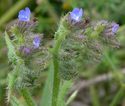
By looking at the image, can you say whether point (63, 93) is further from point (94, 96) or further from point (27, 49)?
point (94, 96)

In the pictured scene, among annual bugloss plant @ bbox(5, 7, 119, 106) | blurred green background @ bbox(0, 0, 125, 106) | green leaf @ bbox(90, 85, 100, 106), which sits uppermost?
blurred green background @ bbox(0, 0, 125, 106)

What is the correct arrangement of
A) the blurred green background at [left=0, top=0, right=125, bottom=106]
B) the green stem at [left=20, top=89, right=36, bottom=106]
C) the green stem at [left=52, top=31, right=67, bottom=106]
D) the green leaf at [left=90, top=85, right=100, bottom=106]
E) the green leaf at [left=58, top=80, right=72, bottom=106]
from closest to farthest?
the green stem at [left=52, top=31, right=67, bottom=106] < the green stem at [left=20, top=89, right=36, bottom=106] < the green leaf at [left=58, top=80, right=72, bottom=106] < the blurred green background at [left=0, top=0, right=125, bottom=106] < the green leaf at [left=90, top=85, right=100, bottom=106]

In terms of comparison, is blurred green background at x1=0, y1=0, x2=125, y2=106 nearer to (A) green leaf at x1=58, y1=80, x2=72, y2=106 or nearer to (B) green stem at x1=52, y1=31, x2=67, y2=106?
(A) green leaf at x1=58, y1=80, x2=72, y2=106

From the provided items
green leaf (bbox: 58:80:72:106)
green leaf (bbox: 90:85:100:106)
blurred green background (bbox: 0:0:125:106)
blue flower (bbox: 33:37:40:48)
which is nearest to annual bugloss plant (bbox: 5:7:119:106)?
Answer: blue flower (bbox: 33:37:40:48)

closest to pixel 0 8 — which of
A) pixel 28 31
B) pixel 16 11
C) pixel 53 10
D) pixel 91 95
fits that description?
pixel 16 11

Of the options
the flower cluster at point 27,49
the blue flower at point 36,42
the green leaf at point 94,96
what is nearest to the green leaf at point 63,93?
the flower cluster at point 27,49

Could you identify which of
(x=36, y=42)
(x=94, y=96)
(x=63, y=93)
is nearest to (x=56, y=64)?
(x=36, y=42)

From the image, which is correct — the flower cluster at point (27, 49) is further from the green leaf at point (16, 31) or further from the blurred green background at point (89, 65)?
the blurred green background at point (89, 65)

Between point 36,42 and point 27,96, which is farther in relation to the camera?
point 27,96

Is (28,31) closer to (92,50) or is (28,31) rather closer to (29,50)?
(29,50)
